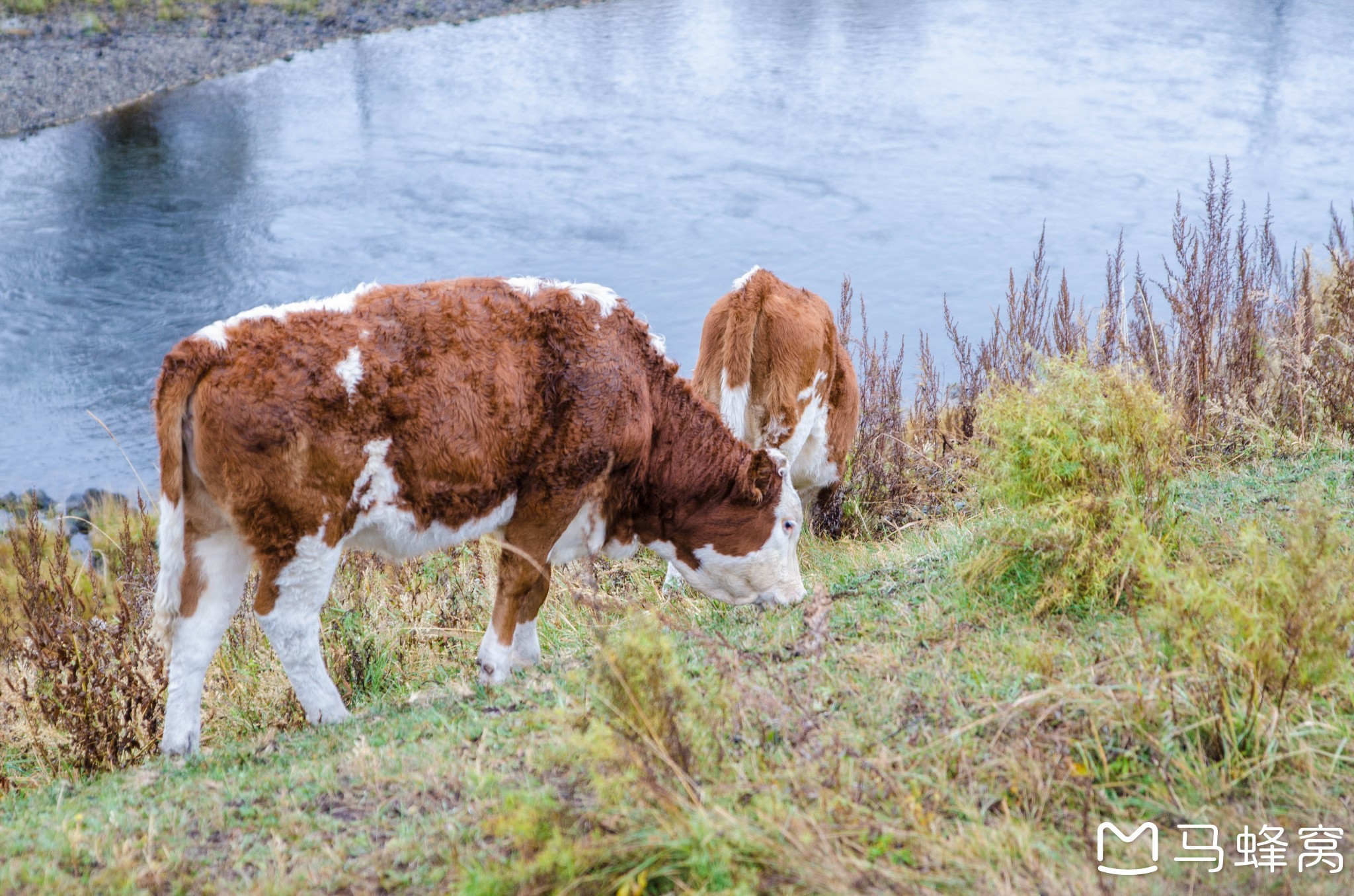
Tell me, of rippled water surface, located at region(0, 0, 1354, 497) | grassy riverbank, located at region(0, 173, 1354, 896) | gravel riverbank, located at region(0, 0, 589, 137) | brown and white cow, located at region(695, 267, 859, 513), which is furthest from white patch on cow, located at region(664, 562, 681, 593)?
gravel riverbank, located at region(0, 0, 589, 137)

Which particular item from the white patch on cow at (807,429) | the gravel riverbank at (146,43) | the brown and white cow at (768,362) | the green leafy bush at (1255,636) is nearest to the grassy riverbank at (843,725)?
the green leafy bush at (1255,636)

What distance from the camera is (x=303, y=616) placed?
454 centimetres

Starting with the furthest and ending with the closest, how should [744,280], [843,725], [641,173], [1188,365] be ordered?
[641,173] → [1188,365] → [744,280] → [843,725]

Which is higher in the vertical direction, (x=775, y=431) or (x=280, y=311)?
(x=280, y=311)

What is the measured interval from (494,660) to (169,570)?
1.32 m

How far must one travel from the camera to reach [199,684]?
15.2 feet

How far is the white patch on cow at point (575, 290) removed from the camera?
4.92 m

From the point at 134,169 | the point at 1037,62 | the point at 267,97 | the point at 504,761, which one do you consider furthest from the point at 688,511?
the point at 1037,62

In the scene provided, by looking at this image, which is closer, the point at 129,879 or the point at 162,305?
the point at 129,879

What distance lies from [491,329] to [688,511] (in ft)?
4.16

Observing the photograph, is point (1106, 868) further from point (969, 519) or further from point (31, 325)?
point (31, 325)

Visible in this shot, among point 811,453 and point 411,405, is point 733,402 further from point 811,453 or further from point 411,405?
point 411,405

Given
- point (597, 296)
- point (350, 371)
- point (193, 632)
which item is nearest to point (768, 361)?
point (597, 296)

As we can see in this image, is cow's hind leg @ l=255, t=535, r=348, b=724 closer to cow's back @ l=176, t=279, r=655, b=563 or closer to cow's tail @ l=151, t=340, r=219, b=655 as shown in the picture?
cow's back @ l=176, t=279, r=655, b=563
